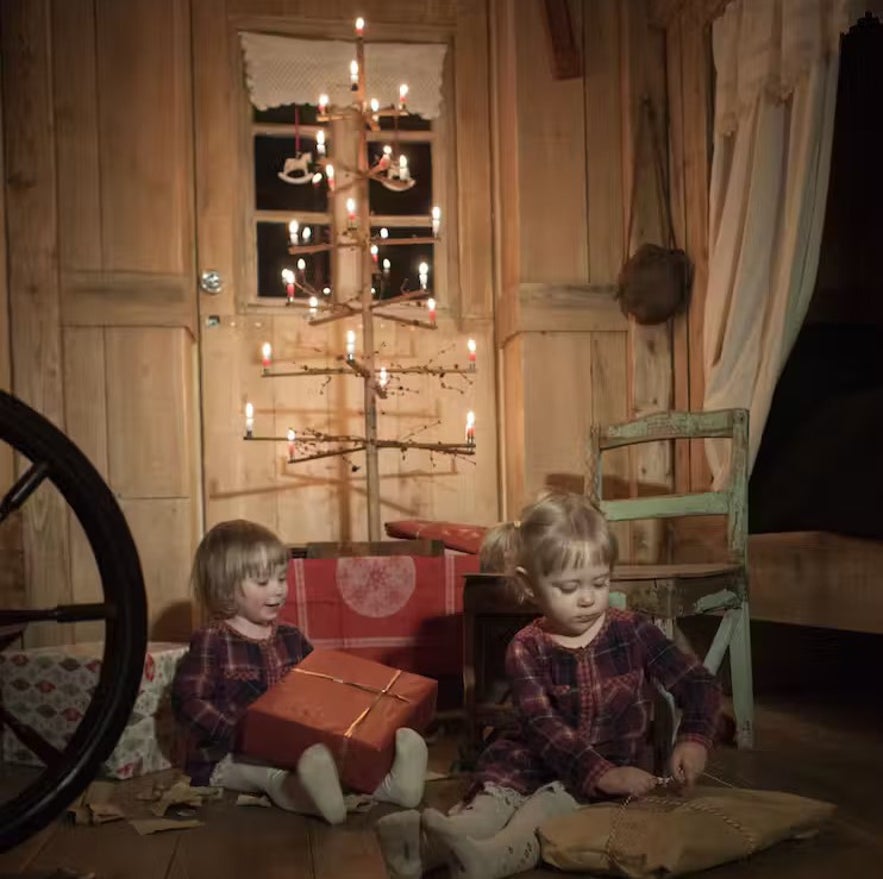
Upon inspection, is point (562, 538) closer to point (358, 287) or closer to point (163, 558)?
point (163, 558)

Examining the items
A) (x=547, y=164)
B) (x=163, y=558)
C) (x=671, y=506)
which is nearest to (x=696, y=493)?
(x=671, y=506)

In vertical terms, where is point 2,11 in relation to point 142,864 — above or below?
above

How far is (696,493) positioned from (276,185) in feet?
7.63

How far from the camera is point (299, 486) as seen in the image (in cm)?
407

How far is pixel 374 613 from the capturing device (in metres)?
2.94

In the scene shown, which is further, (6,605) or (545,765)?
(6,605)

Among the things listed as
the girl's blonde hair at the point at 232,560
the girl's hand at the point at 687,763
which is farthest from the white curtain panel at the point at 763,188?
the girl's blonde hair at the point at 232,560

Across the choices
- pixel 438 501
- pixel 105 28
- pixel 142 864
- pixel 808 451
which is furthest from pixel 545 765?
pixel 105 28

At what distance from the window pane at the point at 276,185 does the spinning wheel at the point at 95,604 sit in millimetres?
3033

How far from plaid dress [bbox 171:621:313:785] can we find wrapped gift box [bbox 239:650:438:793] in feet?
0.25

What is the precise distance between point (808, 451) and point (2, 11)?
3245mm

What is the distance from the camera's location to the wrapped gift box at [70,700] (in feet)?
7.84

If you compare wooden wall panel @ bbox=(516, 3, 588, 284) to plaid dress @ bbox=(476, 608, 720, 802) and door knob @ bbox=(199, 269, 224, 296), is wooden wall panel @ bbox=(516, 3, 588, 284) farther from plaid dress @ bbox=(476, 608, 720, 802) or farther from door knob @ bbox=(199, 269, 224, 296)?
plaid dress @ bbox=(476, 608, 720, 802)

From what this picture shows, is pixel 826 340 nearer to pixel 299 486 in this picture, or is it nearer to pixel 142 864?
pixel 299 486
